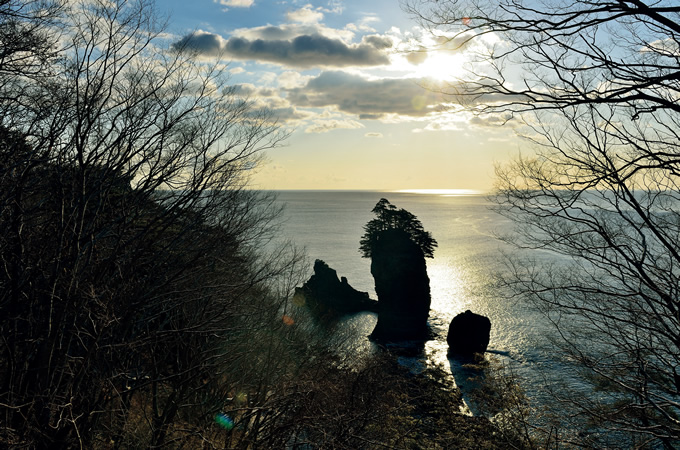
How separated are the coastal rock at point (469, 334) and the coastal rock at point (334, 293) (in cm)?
1627

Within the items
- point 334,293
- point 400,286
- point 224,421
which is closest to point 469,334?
point 400,286

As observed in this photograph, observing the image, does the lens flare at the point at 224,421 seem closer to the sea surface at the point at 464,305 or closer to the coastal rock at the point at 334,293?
the sea surface at the point at 464,305

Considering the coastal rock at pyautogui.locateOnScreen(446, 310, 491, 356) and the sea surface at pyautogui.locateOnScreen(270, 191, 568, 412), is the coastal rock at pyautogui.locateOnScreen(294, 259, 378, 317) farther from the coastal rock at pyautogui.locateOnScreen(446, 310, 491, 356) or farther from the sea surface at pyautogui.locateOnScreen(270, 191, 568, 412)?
the coastal rock at pyautogui.locateOnScreen(446, 310, 491, 356)

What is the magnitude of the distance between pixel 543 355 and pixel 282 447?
32.7 metres

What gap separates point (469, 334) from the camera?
3981cm

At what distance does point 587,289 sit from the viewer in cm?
805

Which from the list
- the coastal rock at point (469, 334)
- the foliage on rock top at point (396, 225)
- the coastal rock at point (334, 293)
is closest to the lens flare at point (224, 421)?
the coastal rock at point (469, 334)

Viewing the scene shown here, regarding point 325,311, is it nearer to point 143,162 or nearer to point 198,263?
point 198,263

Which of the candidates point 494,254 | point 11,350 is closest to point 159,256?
point 11,350

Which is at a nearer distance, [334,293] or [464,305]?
[334,293]

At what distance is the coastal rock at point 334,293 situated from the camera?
177ft

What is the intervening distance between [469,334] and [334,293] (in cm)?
2035

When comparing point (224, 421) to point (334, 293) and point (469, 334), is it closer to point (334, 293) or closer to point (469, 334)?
point (469, 334)

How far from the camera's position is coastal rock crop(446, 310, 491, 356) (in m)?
39.4
